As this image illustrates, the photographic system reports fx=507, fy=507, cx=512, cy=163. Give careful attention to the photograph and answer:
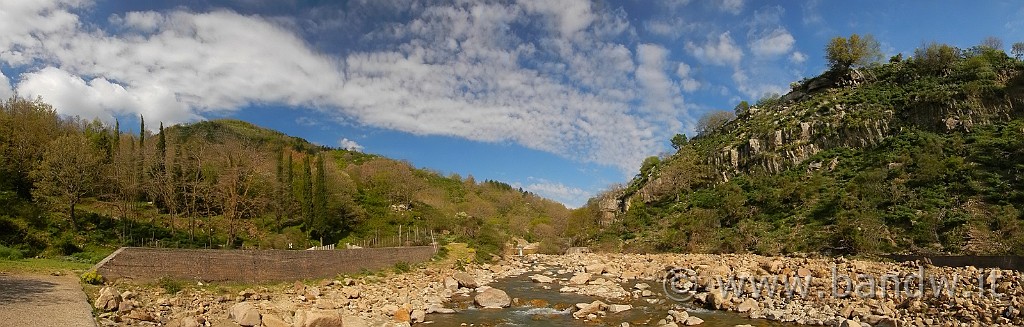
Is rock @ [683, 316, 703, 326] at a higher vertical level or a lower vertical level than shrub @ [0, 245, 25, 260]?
lower

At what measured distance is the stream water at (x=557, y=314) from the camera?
1959cm

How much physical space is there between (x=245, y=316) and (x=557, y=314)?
39.8 ft

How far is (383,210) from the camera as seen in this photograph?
200ft

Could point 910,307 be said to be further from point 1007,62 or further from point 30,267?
point 1007,62

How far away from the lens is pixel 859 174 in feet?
147

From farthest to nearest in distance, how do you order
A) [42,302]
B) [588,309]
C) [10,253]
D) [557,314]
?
[10,253] → [557,314] → [588,309] → [42,302]

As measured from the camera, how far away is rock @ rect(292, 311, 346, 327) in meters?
15.3

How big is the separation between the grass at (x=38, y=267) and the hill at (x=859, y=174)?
42.5m

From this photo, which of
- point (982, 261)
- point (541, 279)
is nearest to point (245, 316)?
point (541, 279)

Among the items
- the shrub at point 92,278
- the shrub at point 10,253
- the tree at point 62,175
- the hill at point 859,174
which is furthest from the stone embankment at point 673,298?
the tree at point 62,175

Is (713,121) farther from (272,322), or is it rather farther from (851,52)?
(272,322)

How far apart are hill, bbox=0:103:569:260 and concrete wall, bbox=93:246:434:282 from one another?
29.0ft

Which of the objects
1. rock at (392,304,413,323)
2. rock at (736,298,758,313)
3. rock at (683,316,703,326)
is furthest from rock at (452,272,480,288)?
rock at (736,298,758,313)

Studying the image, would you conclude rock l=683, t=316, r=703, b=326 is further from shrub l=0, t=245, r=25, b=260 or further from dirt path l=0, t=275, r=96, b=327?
shrub l=0, t=245, r=25, b=260
